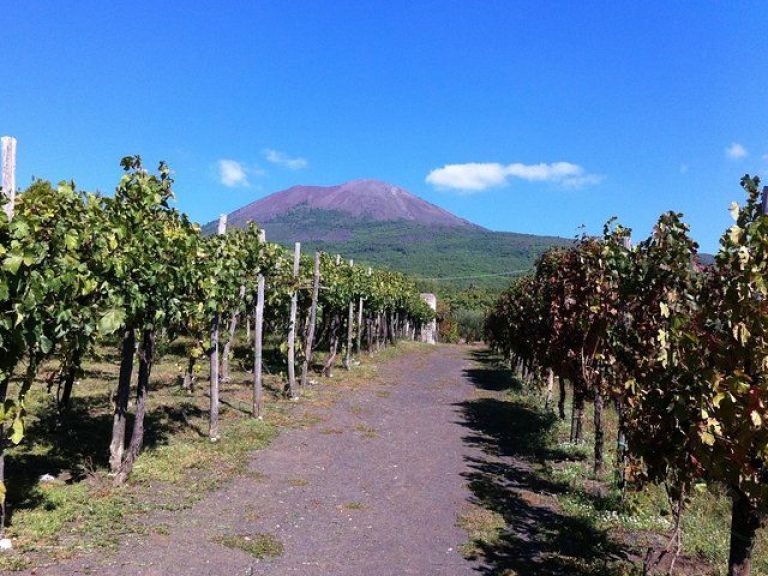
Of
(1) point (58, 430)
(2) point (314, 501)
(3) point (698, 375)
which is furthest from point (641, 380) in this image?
(1) point (58, 430)

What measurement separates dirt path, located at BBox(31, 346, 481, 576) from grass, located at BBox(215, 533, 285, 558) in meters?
0.06

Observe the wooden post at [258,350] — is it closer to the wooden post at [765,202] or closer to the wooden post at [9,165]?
the wooden post at [9,165]

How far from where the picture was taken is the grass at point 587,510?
695cm

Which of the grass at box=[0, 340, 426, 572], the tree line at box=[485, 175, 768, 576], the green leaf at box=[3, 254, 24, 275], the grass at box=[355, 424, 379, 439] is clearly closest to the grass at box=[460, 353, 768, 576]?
the tree line at box=[485, 175, 768, 576]

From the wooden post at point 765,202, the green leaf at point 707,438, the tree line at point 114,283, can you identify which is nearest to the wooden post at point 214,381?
the tree line at point 114,283

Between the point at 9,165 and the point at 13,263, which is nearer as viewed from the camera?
the point at 13,263

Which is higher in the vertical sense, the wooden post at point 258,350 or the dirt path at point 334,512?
the wooden post at point 258,350

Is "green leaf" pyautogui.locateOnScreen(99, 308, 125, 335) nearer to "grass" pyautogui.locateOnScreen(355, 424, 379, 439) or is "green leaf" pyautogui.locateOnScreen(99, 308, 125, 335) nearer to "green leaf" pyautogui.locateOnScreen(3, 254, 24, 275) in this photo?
"green leaf" pyautogui.locateOnScreen(3, 254, 24, 275)

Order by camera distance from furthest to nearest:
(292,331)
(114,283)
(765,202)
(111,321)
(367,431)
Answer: (292,331) < (367,431) < (114,283) < (111,321) < (765,202)

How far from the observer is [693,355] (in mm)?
4262

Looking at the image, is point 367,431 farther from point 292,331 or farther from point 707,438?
point 707,438

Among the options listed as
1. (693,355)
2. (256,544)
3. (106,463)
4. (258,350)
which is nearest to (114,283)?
(106,463)

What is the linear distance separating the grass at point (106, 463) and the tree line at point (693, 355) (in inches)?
217

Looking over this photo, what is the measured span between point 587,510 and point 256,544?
16.5 ft
